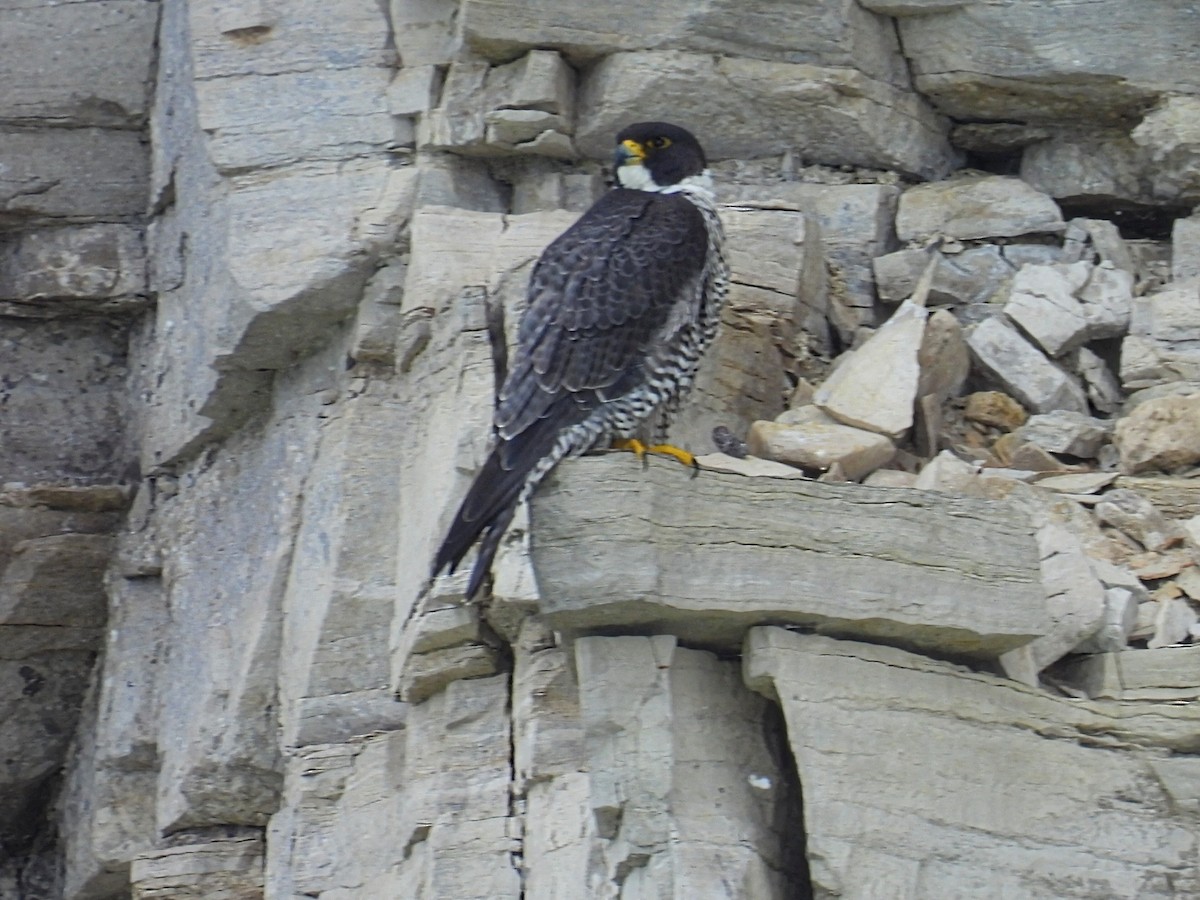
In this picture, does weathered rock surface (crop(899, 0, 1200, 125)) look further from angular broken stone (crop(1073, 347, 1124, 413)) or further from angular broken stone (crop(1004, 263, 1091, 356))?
angular broken stone (crop(1073, 347, 1124, 413))

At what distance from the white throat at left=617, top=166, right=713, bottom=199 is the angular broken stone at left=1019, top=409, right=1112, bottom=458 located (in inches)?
56.8

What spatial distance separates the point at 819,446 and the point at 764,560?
107cm

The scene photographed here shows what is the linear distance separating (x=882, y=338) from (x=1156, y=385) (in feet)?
3.29

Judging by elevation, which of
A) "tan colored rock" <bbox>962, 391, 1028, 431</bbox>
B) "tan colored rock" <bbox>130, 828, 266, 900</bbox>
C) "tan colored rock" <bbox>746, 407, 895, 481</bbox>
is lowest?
"tan colored rock" <bbox>130, 828, 266, 900</bbox>

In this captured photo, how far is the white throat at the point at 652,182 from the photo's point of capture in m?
6.61

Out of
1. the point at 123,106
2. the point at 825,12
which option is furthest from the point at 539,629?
the point at 123,106

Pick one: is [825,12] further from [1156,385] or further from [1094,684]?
[1094,684]

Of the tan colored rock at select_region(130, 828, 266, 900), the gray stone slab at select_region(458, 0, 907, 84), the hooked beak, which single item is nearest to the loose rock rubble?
the gray stone slab at select_region(458, 0, 907, 84)

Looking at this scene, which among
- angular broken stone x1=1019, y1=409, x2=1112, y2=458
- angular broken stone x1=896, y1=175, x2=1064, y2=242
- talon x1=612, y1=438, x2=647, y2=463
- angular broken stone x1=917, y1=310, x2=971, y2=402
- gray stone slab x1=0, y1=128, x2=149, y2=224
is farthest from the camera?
gray stone slab x1=0, y1=128, x2=149, y2=224

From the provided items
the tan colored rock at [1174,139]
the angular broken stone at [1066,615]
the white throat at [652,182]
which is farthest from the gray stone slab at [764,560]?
the tan colored rock at [1174,139]

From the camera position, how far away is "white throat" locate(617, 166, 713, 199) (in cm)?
661

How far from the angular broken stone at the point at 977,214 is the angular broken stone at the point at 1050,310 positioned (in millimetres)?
331

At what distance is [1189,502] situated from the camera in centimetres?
677

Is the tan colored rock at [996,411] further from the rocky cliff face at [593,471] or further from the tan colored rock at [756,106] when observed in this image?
the tan colored rock at [756,106]
